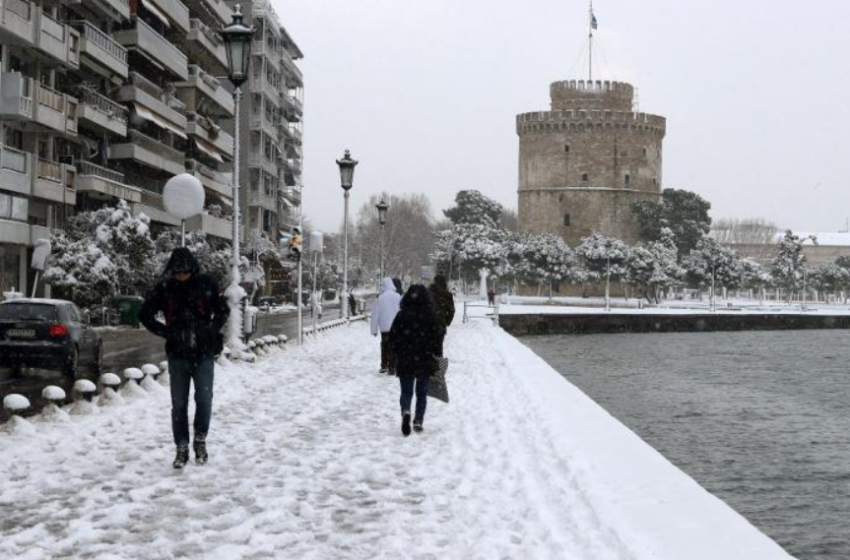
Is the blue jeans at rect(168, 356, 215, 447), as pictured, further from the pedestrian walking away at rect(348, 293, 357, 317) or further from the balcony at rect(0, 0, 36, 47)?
the pedestrian walking away at rect(348, 293, 357, 317)

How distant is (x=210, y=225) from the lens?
5206 centimetres

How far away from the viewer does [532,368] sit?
751 inches

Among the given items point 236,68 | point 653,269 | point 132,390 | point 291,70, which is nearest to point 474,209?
point 653,269

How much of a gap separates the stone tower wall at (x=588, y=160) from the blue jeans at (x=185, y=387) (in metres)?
87.1

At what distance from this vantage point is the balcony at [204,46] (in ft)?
169

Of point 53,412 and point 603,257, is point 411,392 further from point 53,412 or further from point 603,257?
point 603,257

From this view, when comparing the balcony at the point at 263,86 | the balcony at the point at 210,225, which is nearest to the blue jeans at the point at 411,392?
the balcony at the point at 210,225

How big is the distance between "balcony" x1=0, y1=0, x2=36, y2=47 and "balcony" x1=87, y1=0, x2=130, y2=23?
6258 millimetres

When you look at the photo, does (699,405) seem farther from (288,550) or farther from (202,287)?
(288,550)

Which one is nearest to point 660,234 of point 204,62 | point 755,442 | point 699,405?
point 204,62

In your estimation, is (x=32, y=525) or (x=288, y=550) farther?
(x=32, y=525)

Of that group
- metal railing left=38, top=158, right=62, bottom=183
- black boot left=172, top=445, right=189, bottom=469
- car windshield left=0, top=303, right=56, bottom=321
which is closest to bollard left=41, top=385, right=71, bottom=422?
black boot left=172, top=445, right=189, bottom=469

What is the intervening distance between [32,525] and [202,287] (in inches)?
86.6

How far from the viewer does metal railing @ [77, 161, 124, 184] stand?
38.6 m
